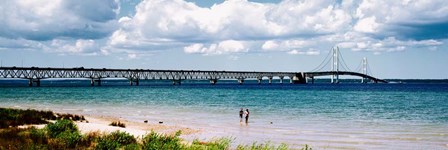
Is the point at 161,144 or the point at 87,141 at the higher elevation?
the point at 161,144

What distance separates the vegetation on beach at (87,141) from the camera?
14.7 meters

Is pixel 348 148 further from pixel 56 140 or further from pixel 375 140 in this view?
pixel 56 140

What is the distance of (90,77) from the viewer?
174000mm

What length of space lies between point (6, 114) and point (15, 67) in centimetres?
12872

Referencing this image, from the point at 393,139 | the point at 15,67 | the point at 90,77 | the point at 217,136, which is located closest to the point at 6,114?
the point at 217,136

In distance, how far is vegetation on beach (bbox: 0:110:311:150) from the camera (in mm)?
14672

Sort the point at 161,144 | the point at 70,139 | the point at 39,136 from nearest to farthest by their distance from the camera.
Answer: the point at 161,144 < the point at 70,139 < the point at 39,136

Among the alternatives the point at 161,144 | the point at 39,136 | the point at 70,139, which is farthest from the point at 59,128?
the point at 161,144

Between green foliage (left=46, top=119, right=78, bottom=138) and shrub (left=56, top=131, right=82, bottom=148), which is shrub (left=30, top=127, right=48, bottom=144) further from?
shrub (left=56, top=131, right=82, bottom=148)

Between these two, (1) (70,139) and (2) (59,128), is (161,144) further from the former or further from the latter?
(2) (59,128)

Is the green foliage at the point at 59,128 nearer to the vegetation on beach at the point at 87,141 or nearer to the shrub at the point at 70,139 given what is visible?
the vegetation on beach at the point at 87,141

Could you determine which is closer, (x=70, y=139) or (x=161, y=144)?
(x=161, y=144)

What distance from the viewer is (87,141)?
16.9 metres

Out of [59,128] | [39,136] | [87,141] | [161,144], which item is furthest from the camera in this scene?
[59,128]
